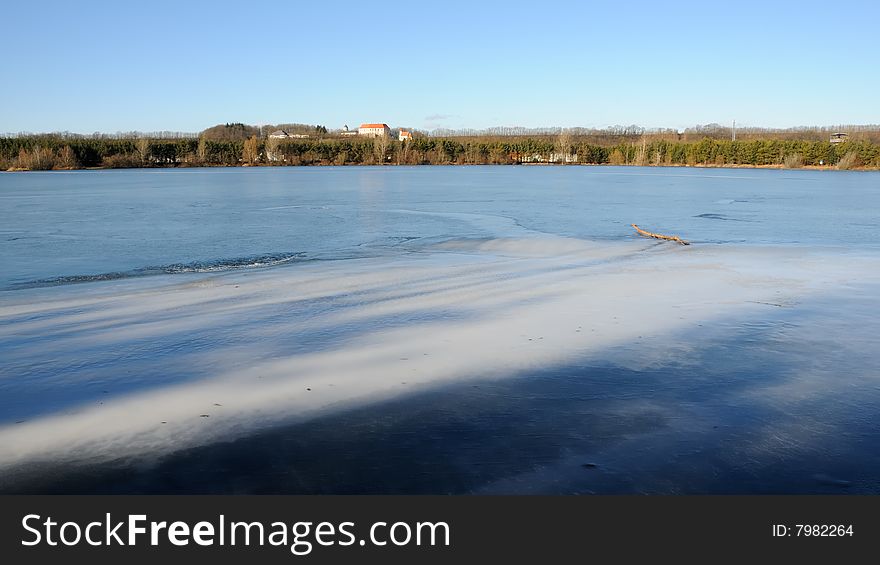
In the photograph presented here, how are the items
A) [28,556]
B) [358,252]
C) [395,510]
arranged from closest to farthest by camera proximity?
[28,556], [395,510], [358,252]

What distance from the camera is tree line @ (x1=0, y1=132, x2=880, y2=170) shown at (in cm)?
6975

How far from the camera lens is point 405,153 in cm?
8894

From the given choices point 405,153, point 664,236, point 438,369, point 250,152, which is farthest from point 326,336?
point 405,153

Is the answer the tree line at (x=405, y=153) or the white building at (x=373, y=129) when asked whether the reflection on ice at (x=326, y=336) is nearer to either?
the tree line at (x=405, y=153)

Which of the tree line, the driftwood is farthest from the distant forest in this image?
the driftwood

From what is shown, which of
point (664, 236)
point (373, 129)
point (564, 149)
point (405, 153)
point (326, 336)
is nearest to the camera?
point (326, 336)

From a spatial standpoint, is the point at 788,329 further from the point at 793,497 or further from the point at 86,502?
the point at 86,502

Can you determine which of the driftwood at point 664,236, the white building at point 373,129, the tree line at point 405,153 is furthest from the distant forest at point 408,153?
the white building at point 373,129

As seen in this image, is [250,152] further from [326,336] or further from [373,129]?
[373,129]

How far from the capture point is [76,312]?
820cm

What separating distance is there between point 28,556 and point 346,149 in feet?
286

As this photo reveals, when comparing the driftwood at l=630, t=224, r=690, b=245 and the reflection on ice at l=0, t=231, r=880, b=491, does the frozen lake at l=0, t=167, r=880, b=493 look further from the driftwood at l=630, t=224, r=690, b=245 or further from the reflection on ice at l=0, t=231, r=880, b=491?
the driftwood at l=630, t=224, r=690, b=245

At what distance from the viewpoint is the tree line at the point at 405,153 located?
229 ft

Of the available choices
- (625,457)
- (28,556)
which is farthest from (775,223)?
(28,556)
